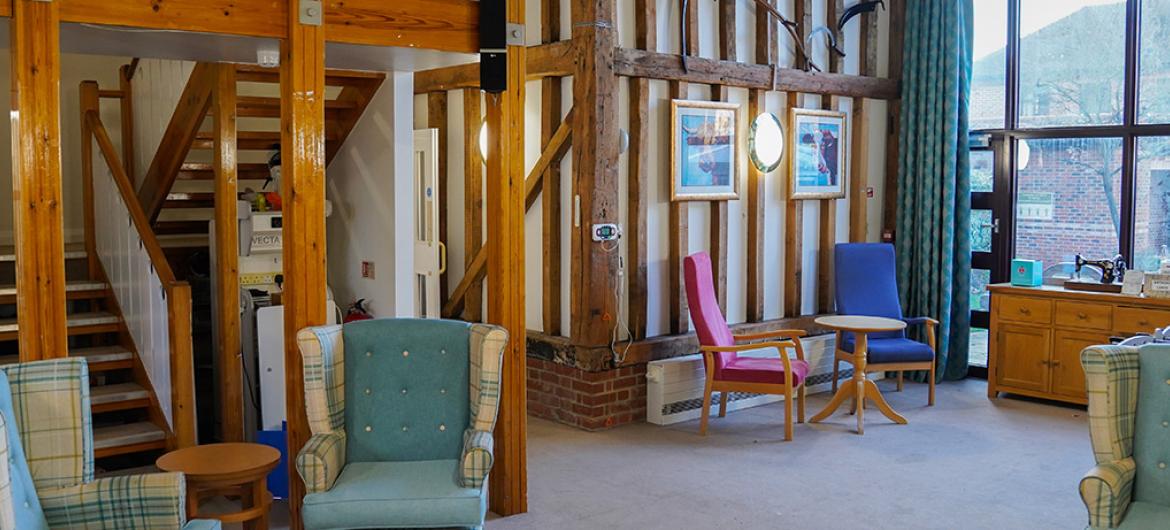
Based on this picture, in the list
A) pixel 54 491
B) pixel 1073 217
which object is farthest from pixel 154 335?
pixel 1073 217

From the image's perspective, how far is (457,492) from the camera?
3916mm

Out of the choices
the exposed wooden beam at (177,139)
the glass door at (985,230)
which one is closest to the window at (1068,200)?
the glass door at (985,230)

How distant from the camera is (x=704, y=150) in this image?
279 inches

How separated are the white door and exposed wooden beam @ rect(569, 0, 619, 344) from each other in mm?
1338

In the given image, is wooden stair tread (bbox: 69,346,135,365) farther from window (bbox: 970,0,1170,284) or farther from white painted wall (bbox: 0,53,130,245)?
window (bbox: 970,0,1170,284)

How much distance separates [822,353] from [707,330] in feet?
5.59

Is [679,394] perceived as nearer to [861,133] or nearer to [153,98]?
[861,133]

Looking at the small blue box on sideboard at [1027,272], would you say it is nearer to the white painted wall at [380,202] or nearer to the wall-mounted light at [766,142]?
the wall-mounted light at [766,142]

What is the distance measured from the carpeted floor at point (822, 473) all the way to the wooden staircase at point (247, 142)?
7.49 feet

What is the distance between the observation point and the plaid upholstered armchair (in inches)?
137

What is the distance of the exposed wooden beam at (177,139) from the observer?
5793 mm

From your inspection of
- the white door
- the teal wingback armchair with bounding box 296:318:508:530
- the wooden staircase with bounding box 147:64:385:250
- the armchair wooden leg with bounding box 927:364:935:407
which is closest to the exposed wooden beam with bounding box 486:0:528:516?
the teal wingback armchair with bounding box 296:318:508:530

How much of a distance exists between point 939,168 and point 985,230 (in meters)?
0.65

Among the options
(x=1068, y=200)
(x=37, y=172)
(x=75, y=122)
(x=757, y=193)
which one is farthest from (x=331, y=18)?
(x=1068, y=200)
